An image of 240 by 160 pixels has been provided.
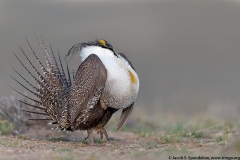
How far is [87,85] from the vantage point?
7.14 metres

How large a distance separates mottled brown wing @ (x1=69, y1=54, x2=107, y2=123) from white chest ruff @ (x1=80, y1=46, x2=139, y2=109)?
7 centimetres

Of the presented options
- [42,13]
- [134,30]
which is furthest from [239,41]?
[42,13]

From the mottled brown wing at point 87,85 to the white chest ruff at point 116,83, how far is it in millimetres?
66

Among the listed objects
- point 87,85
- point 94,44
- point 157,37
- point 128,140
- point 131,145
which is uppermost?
point 157,37

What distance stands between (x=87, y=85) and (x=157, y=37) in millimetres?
17436

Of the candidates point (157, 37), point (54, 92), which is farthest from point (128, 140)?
point (157, 37)

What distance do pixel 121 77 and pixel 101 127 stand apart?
2.60ft

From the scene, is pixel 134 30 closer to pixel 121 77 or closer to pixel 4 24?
pixel 4 24

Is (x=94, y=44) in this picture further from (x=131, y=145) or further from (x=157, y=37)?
(x=157, y=37)

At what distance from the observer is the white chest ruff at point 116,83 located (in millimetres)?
7066

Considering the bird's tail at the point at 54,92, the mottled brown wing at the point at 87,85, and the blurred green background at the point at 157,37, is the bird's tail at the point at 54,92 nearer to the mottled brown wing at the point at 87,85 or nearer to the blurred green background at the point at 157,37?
the mottled brown wing at the point at 87,85

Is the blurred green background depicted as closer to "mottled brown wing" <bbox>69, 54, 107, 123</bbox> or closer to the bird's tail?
the bird's tail

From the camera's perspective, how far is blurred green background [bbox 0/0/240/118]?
16531 mm

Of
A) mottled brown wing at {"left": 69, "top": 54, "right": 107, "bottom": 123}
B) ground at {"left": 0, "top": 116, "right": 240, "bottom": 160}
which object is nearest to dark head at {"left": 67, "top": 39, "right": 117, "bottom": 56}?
mottled brown wing at {"left": 69, "top": 54, "right": 107, "bottom": 123}
